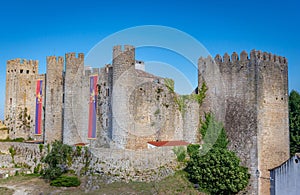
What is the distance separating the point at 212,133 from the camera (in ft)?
89.5

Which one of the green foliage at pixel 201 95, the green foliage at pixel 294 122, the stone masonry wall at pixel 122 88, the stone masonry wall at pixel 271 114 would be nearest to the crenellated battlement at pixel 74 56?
the stone masonry wall at pixel 122 88

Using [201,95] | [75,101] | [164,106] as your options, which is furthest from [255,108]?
[75,101]

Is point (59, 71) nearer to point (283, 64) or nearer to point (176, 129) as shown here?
point (176, 129)

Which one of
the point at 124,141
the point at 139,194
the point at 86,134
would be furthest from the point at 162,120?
the point at 139,194

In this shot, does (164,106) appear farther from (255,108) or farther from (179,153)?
(255,108)

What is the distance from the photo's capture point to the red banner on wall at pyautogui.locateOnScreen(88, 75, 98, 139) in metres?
30.6

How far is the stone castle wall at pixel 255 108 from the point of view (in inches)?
986

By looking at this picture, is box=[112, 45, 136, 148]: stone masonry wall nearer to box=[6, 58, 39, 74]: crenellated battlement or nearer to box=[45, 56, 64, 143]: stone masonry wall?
box=[45, 56, 64, 143]: stone masonry wall

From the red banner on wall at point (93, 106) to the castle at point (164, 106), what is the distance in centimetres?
7

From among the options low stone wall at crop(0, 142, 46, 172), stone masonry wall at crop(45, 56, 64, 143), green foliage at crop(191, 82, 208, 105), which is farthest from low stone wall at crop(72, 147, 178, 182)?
stone masonry wall at crop(45, 56, 64, 143)

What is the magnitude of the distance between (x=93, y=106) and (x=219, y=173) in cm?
1268

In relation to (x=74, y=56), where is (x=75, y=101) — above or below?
below

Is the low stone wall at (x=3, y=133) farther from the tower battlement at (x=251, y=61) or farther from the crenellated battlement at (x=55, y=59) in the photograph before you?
the tower battlement at (x=251, y=61)

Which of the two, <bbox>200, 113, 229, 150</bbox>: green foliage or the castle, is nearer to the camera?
the castle
